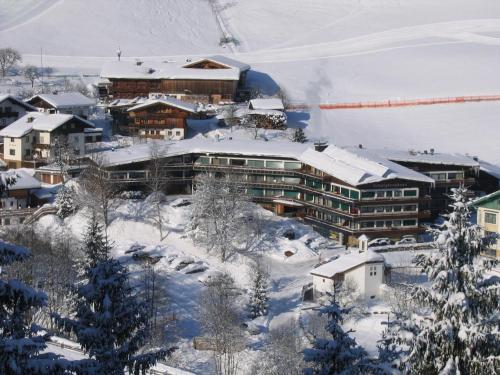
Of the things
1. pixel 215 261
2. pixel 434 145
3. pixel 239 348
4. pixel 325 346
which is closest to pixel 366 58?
pixel 434 145

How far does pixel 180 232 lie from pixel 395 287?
11182 millimetres

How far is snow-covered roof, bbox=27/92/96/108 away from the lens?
186 feet

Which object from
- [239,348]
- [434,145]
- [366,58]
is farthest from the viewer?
[366,58]

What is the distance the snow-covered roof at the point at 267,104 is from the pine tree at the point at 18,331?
48768 millimetres

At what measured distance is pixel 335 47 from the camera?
91062 mm

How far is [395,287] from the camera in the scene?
34.7 m

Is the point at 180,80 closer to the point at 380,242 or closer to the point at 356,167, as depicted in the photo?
the point at 356,167

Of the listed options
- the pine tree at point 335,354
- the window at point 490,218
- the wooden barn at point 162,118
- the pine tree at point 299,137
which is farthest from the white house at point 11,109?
the pine tree at point 335,354

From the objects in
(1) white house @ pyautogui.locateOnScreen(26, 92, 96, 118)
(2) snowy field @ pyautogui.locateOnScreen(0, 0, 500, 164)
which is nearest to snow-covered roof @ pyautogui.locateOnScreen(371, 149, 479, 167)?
(2) snowy field @ pyautogui.locateOnScreen(0, 0, 500, 164)

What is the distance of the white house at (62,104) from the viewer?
56.6m

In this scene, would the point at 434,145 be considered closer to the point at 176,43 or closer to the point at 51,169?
the point at 51,169

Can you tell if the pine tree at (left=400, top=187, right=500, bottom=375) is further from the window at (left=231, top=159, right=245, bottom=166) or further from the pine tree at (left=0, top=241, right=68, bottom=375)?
the window at (left=231, top=159, right=245, bottom=166)

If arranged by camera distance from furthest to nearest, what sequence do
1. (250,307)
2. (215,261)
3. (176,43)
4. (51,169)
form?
(176,43) < (51,169) < (215,261) < (250,307)

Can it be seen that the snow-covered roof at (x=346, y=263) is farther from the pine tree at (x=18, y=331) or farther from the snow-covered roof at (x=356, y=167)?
the pine tree at (x=18, y=331)
